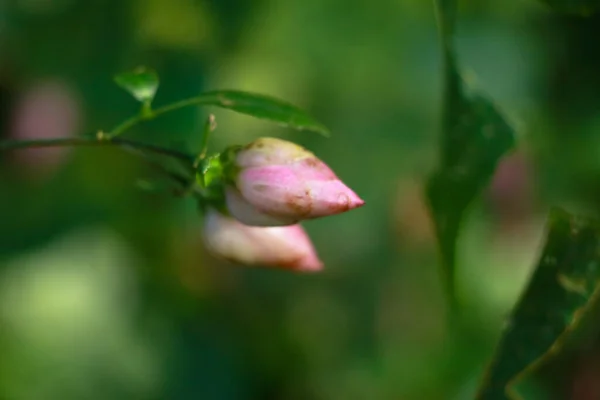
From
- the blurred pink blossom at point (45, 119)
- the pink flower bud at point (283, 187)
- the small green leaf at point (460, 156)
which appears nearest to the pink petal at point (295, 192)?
the pink flower bud at point (283, 187)

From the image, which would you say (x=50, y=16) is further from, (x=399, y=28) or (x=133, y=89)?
(x=133, y=89)

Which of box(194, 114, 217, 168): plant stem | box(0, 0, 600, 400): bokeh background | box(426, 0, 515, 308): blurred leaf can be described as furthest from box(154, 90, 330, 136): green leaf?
box(0, 0, 600, 400): bokeh background

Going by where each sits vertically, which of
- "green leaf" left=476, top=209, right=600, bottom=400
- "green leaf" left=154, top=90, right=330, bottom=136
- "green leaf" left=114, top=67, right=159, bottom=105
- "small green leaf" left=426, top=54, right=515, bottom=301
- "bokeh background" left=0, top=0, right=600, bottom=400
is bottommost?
"bokeh background" left=0, top=0, right=600, bottom=400

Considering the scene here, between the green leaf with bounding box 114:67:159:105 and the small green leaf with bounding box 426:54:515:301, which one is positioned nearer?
the green leaf with bounding box 114:67:159:105

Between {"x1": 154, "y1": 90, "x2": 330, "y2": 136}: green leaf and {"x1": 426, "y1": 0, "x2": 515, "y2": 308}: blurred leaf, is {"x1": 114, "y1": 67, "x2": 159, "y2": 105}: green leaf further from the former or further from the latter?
{"x1": 426, "y1": 0, "x2": 515, "y2": 308}: blurred leaf

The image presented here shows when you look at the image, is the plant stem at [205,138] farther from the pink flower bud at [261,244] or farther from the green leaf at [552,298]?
the green leaf at [552,298]

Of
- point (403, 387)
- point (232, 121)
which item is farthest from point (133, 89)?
point (403, 387)

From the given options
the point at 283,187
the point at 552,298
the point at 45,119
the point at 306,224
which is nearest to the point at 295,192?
the point at 283,187

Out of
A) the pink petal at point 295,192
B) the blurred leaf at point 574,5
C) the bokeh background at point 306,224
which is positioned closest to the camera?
the pink petal at point 295,192
